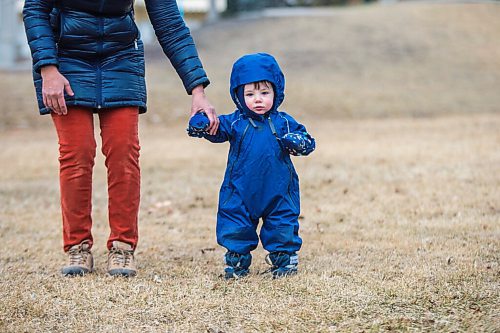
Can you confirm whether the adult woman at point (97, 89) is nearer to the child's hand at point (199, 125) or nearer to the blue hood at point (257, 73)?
the child's hand at point (199, 125)

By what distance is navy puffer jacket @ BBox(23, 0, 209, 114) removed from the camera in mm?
3838

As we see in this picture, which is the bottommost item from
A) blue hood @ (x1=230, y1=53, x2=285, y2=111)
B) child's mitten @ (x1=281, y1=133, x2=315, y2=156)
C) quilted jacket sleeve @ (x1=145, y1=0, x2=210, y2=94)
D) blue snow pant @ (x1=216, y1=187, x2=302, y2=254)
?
blue snow pant @ (x1=216, y1=187, x2=302, y2=254)

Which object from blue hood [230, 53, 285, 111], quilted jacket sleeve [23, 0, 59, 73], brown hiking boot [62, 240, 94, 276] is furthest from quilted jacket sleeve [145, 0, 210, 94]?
brown hiking boot [62, 240, 94, 276]

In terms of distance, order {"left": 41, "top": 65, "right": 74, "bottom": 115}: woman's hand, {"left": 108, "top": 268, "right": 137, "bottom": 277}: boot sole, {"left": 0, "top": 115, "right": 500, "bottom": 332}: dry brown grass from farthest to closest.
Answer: {"left": 108, "top": 268, "right": 137, "bottom": 277}: boot sole → {"left": 41, "top": 65, "right": 74, "bottom": 115}: woman's hand → {"left": 0, "top": 115, "right": 500, "bottom": 332}: dry brown grass

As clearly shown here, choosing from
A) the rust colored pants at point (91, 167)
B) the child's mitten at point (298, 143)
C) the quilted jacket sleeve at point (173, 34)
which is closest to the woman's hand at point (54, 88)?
the rust colored pants at point (91, 167)

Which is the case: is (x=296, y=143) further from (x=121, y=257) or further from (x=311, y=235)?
(x=311, y=235)

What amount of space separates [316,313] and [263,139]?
0.97 meters

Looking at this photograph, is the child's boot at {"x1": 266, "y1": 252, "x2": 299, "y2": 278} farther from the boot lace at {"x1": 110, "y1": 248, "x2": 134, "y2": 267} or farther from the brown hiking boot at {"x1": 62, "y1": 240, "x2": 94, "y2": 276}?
the brown hiking boot at {"x1": 62, "y1": 240, "x2": 94, "y2": 276}

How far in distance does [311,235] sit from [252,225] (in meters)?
1.45

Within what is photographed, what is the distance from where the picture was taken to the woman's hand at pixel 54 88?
3.73 metres

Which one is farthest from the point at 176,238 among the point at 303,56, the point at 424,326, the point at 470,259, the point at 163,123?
the point at 303,56

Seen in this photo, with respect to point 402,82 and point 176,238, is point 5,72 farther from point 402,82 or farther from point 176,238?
point 176,238

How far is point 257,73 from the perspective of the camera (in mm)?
3848

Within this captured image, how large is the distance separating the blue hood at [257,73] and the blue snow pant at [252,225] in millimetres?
493
